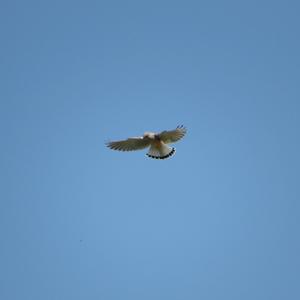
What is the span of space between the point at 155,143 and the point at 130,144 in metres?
0.80

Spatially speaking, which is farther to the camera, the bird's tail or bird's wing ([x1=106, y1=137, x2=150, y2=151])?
the bird's tail

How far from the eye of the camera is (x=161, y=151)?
28.4 m

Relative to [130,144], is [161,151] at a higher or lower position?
lower

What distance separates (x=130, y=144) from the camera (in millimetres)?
28016

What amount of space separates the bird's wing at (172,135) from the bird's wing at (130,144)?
1.89ft

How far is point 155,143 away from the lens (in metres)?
28.1

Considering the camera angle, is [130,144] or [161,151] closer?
[130,144]

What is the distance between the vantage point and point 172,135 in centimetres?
2770

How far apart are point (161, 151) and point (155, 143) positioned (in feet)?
1.34

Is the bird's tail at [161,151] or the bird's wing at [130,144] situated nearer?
the bird's wing at [130,144]

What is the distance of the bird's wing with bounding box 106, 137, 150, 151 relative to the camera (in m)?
27.7

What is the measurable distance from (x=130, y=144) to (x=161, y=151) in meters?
1.07

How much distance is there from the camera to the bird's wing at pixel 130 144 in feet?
91.0

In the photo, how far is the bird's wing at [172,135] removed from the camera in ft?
89.7
